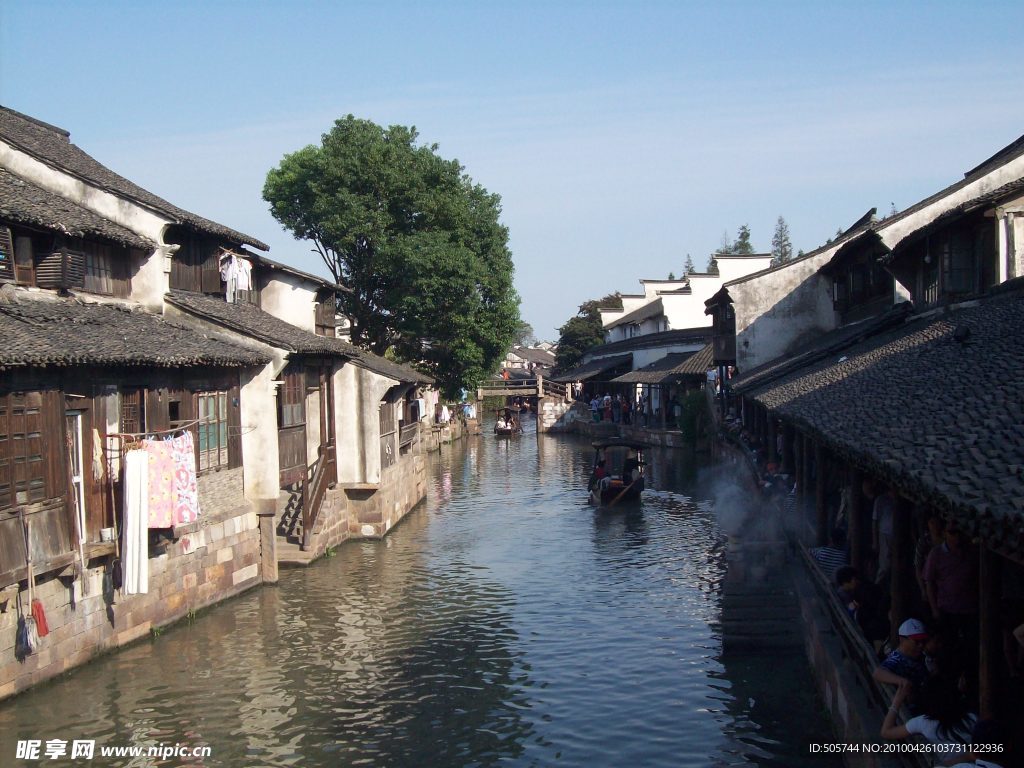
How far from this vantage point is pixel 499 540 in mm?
25188

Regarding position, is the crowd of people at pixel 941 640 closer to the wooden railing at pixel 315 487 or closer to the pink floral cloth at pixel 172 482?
the pink floral cloth at pixel 172 482

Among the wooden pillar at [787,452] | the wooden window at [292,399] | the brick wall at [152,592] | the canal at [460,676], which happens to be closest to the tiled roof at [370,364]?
the wooden window at [292,399]

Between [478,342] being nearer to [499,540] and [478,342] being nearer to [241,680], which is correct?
[499,540]

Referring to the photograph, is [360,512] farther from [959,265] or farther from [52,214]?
[959,265]

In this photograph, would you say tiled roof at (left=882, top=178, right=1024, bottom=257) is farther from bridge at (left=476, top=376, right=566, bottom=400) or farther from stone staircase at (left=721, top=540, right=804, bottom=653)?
bridge at (left=476, top=376, right=566, bottom=400)

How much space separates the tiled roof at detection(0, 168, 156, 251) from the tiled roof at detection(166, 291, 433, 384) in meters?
1.65

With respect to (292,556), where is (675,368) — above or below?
above

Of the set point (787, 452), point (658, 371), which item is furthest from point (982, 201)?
point (658, 371)

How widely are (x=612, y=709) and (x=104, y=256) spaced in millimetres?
11325

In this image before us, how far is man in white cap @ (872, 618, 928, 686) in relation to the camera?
761 cm

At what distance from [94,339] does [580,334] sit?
218 ft

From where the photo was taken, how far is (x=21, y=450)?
478 inches

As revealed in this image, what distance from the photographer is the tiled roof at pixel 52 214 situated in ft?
44.9

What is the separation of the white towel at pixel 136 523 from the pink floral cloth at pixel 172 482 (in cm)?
25
